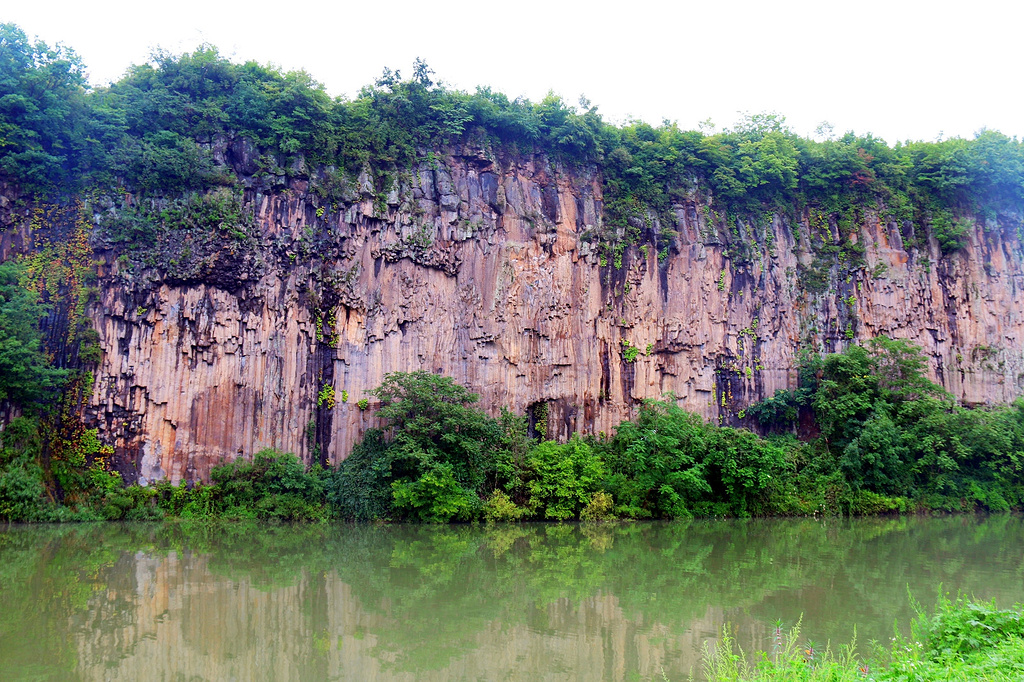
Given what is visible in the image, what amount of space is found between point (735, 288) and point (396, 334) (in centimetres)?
1268

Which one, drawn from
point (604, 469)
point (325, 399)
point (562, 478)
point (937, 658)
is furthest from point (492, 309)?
point (937, 658)

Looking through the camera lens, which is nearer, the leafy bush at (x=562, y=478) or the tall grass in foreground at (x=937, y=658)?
the tall grass in foreground at (x=937, y=658)

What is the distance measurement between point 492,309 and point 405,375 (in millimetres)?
4556

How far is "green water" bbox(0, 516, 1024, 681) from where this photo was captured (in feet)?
24.7

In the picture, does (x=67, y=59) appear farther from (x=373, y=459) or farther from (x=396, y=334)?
(x=373, y=459)

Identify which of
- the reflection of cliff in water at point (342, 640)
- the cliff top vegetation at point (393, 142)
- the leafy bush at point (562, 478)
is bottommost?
the reflection of cliff in water at point (342, 640)

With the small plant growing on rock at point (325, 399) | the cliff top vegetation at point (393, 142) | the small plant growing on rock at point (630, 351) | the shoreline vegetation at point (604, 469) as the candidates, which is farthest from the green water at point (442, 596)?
the cliff top vegetation at point (393, 142)

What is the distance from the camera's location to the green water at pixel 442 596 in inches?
296

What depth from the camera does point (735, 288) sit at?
2555 cm

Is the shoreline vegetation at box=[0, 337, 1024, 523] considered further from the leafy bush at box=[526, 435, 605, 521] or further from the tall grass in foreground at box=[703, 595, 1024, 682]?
the tall grass in foreground at box=[703, 595, 1024, 682]

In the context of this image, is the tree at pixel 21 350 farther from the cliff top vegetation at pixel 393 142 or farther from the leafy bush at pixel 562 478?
the leafy bush at pixel 562 478

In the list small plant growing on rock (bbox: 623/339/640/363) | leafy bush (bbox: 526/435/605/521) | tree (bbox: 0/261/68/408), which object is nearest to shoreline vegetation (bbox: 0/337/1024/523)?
leafy bush (bbox: 526/435/605/521)

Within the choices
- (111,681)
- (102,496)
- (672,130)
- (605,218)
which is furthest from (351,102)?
(111,681)

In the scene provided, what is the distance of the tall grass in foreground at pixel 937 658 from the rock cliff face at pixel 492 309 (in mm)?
16232
